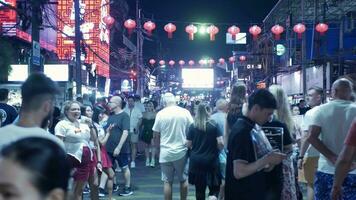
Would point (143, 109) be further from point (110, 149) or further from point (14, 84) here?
point (14, 84)

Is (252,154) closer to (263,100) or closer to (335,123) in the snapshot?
(263,100)

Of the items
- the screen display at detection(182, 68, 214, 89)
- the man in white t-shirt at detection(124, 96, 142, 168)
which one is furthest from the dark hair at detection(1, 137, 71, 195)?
the screen display at detection(182, 68, 214, 89)

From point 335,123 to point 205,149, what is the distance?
3147 millimetres

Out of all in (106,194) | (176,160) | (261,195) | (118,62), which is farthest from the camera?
(118,62)

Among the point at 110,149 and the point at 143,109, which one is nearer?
the point at 110,149

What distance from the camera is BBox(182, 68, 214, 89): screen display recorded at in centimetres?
3884

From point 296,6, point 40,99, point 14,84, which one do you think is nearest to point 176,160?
point 40,99

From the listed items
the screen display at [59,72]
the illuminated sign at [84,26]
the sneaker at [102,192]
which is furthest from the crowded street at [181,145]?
the illuminated sign at [84,26]

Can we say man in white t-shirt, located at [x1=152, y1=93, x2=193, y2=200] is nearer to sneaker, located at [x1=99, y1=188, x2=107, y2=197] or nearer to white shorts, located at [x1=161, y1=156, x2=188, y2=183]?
white shorts, located at [x1=161, y1=156, x2=188, y2=183]

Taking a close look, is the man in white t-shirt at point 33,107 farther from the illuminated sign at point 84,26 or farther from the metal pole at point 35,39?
the illuminated sign at point 84,26

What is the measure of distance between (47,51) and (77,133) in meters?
31.0

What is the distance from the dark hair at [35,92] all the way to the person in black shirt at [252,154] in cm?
156

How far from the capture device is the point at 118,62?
64.1 metres

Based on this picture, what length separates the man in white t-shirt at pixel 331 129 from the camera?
18.7 ft
